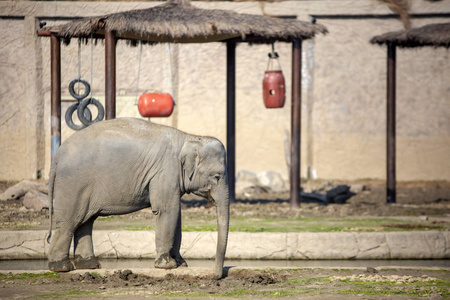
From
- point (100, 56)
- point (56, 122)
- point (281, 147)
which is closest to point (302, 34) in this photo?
point (56, 122)

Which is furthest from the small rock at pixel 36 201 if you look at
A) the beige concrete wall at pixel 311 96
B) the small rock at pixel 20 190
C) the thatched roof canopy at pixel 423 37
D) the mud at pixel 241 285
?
the thatched roof canopy at pixel 423 37

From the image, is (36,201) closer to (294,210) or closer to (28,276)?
(294,210)

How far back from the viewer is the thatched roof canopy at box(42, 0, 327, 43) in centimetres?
988

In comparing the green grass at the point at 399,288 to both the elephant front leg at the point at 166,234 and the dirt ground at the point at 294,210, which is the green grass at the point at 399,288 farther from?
the dirt ground at the point at 294,210

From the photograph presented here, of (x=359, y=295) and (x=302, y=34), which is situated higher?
(x=302, y=34)

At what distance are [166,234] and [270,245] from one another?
6.41 feet

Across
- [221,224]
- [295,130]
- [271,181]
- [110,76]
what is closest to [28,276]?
[221,224]

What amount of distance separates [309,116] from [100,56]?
4.48 metres

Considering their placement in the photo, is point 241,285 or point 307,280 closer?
point 241,285

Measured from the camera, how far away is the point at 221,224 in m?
6.43

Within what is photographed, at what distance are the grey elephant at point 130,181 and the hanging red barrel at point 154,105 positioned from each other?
3.43 m

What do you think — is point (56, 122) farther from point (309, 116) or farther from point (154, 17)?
point (309, 116)

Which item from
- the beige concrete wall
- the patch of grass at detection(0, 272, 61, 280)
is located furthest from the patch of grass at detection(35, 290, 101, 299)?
the beige concrete wall

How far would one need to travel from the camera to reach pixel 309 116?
15125 mm
